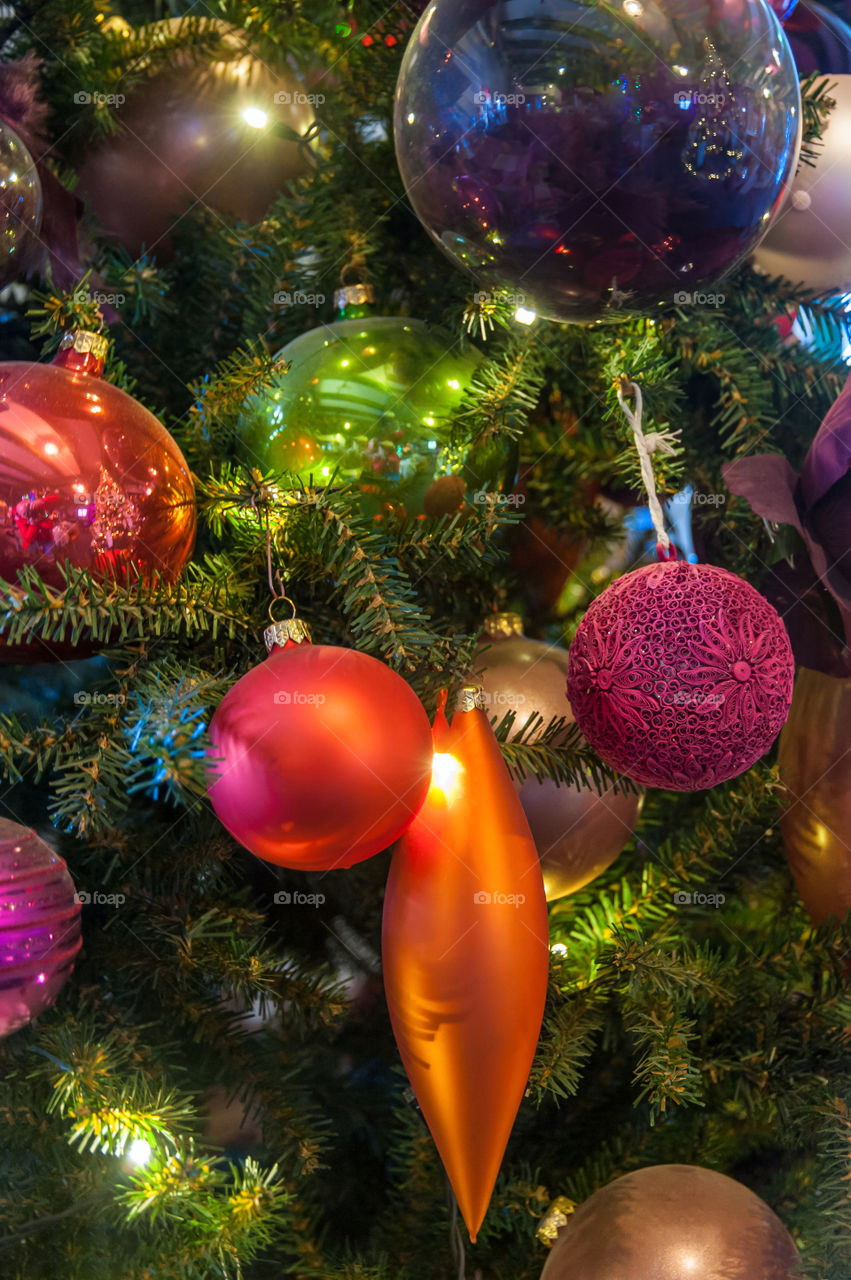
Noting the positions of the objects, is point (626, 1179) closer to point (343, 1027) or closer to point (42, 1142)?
point (343, 1027)

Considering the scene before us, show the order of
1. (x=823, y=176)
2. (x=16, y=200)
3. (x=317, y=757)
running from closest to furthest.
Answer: (x=317, y=757)
(x=16, y=200)
(x=823, y=176)

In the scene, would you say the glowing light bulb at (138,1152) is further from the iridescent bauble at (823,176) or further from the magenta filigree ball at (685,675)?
the iridescent bauble at (823,176)

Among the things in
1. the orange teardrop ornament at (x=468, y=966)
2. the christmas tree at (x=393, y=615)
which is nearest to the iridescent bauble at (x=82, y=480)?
the christmas tree at (x=393, y=615)

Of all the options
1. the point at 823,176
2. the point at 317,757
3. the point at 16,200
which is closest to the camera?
the point at 317,757

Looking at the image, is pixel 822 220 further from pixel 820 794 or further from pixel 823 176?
pixel 820 794

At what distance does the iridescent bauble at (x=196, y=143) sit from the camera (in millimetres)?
708

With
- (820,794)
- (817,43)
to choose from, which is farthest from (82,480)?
(817,43)

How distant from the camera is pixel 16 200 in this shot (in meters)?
0.61

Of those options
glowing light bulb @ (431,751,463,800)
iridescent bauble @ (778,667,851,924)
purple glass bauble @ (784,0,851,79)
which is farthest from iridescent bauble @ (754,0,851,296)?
glowing light bulb @ (431,751,463,800)

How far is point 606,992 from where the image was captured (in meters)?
0.63

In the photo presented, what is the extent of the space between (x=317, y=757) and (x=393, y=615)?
10 cm

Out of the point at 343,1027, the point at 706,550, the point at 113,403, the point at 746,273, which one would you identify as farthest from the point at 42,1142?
the point at 746,273

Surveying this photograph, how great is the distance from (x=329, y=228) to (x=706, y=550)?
14.4 inches

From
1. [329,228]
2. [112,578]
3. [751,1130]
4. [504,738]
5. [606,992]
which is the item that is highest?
[329,228]
